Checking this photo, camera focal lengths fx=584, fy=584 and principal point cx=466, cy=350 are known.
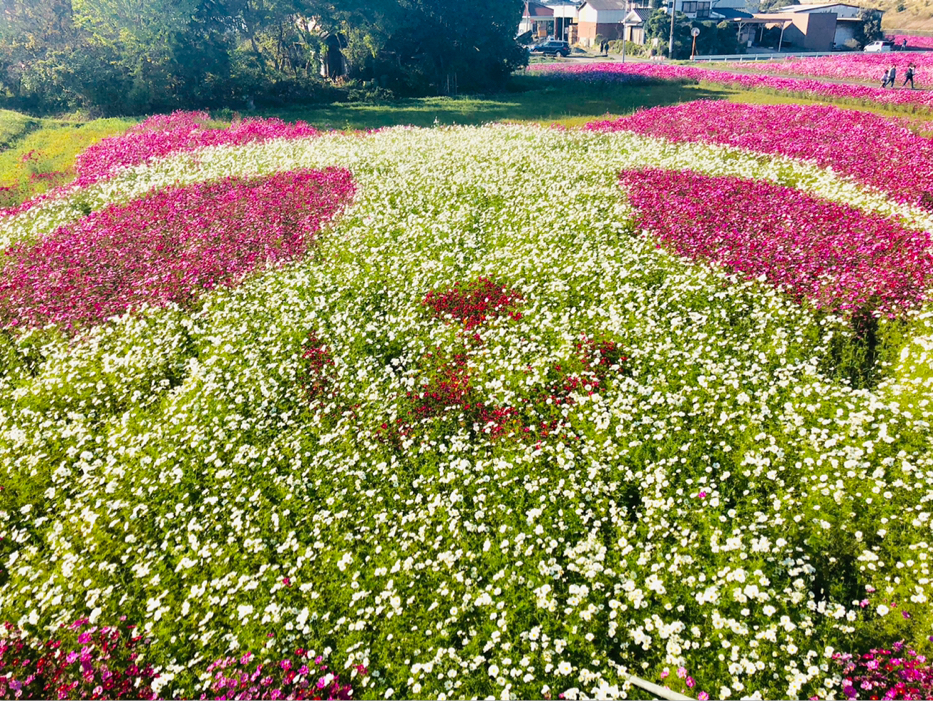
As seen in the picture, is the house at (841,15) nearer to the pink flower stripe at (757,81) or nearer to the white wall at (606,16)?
the white wall at (606,16)

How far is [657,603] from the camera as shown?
5.54 meters

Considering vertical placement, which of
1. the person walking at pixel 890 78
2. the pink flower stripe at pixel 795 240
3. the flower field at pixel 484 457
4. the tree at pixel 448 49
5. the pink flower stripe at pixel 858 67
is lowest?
the flower field at pixel 484 457

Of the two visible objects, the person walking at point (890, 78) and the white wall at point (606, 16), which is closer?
the person walking at point (890, 78)

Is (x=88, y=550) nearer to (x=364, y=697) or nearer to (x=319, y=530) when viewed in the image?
(x=319, y=530)

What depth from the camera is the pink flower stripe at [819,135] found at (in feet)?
50.2

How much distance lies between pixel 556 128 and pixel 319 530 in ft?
75.5

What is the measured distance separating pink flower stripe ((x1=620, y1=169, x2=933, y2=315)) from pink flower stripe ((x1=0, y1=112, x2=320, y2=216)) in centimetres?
1830

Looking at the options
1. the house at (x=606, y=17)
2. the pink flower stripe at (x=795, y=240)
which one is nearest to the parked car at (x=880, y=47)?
the house at (x=606, y=17)

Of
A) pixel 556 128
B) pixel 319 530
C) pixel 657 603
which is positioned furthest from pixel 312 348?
pixel 556 128

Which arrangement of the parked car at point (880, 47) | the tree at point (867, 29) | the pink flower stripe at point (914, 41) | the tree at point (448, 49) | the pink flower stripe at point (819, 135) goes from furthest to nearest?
the tree at point (867, 29), the pink flower stripe at point (914, 41), the parked car at point (880, 47), the tree at point (448, 49), the pink flower stripe at point (819, 135)

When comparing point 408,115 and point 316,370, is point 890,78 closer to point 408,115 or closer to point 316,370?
point 408,115

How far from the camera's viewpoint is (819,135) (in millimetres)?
20531

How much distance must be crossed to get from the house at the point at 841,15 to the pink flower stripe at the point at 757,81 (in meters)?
34.2

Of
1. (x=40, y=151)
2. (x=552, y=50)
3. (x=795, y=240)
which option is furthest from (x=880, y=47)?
(x=40, y=151)
